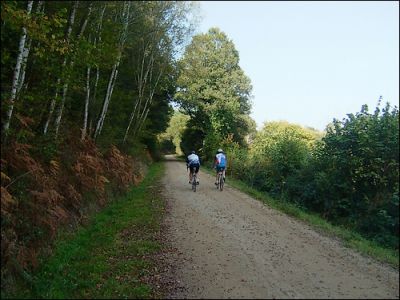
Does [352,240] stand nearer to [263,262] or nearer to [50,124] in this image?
[263,262]

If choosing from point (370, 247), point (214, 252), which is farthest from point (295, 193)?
point (214, 252)

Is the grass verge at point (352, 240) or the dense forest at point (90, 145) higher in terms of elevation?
the dense forest at point (90, 145)

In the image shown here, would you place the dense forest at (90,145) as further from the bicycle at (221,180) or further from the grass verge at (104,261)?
the bicycle at (221,180)

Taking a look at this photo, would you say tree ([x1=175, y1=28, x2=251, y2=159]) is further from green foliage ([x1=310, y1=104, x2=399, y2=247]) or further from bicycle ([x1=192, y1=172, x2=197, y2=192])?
green foliage ([x1=310, y1=104, x2=399, y2=247])

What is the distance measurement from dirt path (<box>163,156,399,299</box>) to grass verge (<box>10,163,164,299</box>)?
68 centimetres

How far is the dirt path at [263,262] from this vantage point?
6.79 metres

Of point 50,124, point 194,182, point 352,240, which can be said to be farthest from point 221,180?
point 352,240

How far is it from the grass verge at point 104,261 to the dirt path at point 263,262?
681 mm

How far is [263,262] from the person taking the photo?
8242 mm

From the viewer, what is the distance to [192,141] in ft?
171

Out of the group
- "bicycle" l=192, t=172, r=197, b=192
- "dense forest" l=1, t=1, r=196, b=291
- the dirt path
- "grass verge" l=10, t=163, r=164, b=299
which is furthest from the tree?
"grass verge" l=10, t=163, r=164, b=299

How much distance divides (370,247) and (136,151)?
20.9 m

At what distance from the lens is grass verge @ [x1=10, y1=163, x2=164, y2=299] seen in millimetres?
7078

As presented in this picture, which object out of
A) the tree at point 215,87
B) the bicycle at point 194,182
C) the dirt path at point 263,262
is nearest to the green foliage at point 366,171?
the dirt path at point 263,262
